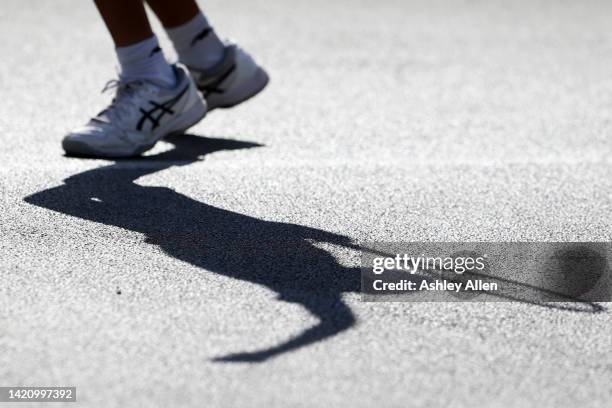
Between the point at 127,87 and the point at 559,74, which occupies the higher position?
the point at 127,87

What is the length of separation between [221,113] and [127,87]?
793mm

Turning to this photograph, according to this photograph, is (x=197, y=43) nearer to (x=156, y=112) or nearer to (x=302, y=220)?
(x=156, y=112)

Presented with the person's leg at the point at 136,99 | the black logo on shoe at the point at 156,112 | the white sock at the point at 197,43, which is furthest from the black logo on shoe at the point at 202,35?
the black logo on shoe at the point at 156,112

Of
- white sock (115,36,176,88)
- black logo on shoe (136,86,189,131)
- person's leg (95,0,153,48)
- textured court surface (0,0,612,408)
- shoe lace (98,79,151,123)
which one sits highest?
person's leg (95,0,153,48)

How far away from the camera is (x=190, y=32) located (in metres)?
4.62

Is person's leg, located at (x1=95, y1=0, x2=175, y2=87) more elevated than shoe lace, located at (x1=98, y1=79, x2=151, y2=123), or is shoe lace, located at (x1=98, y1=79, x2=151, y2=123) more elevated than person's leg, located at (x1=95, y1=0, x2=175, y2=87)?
person's leg, located at (x1=95, y1=0, x2=175, y2=87)

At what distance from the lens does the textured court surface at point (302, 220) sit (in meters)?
2.41

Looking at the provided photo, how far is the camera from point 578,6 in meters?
8.42

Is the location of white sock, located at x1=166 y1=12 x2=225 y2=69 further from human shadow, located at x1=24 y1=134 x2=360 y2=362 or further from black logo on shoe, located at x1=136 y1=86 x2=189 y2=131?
human shadow, located at x1=24 y1=134 x2=360 y2=362

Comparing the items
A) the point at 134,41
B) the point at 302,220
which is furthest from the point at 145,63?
the point at 302,220

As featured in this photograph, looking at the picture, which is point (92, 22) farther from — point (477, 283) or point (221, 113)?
point (477, 283)

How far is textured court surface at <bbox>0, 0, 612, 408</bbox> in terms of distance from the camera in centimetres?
241

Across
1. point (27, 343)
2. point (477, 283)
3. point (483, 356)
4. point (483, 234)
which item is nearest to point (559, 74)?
point (483, 234)

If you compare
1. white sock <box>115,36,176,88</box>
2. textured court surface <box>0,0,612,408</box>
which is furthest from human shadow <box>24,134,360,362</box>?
white sock <box>115,36,176,88</box>
